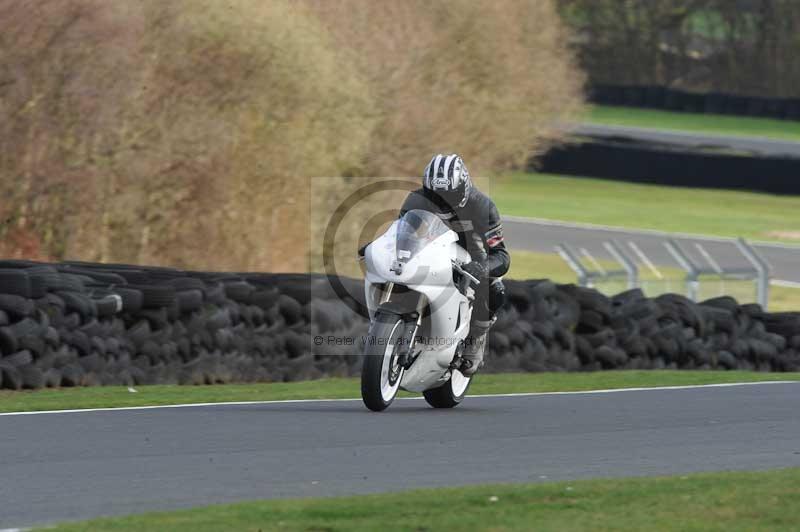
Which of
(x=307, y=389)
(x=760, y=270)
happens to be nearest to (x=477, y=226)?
(x=307, y=389)

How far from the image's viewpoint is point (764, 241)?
35188mm

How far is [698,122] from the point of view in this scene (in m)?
53.5

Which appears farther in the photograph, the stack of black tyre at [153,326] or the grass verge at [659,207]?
the grass verge at [659,207]

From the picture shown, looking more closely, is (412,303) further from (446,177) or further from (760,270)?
(760,270)

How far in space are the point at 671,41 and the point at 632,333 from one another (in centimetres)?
5098

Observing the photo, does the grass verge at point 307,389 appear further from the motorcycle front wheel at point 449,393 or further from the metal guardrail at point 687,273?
the metal guardrail at point 687,273

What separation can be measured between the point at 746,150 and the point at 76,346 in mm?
32840

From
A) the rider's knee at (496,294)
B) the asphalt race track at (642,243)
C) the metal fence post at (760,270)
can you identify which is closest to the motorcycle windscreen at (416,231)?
the rider's knee at (496,294)

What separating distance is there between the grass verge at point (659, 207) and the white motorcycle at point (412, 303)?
2612 cm

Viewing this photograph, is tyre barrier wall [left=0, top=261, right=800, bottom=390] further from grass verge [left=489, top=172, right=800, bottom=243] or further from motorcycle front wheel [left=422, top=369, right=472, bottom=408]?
grass verge [left=489, top=172, right=800, bottom=243]

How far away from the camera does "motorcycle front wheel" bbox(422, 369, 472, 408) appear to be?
11.0 metres

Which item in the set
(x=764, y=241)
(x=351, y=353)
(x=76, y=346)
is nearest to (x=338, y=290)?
(x=351, y=353)

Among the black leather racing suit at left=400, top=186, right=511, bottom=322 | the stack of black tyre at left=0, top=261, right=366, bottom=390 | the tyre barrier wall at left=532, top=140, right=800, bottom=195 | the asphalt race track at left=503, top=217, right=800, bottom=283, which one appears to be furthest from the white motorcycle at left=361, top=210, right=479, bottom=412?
the tyre barrier wall at left=532, top=140, right=800, bottom=195

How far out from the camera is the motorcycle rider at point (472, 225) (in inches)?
401
